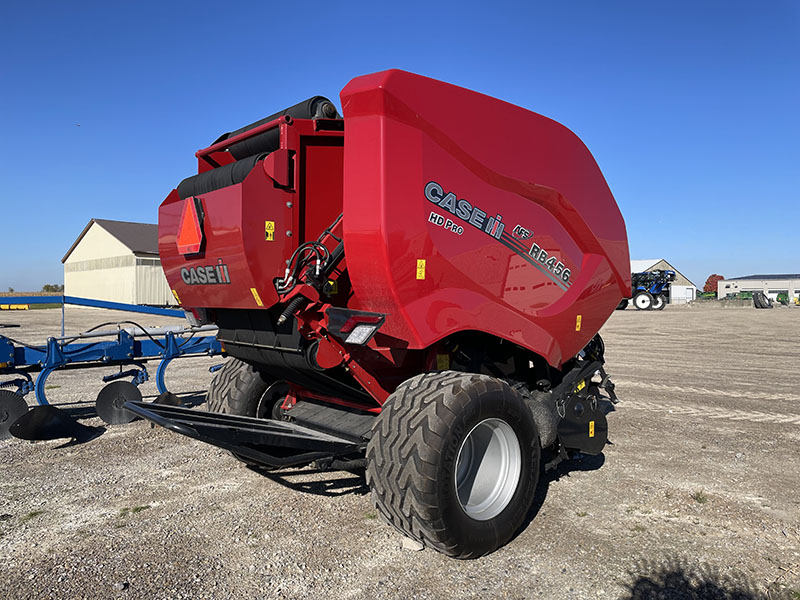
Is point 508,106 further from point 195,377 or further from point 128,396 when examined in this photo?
point 195,377

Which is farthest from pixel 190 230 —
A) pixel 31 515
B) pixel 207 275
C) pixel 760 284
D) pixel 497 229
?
pixel 760 284

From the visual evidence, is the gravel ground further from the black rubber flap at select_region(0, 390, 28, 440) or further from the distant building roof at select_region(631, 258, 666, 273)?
the distant building roof at select_region(631, 258, 666, 273)

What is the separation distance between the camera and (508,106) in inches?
147

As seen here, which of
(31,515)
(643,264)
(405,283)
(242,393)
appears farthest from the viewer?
(643,264)

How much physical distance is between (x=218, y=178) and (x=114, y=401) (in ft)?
12.0

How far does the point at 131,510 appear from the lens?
394 cm

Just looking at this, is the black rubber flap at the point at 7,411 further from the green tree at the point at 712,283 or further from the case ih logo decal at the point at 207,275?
the green tree at the point at 712,283

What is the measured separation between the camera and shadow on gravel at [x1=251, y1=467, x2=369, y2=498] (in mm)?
4285

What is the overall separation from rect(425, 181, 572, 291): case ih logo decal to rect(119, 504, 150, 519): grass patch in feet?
9.29

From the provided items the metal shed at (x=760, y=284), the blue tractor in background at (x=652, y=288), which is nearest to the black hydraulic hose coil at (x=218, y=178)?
the blue tractor in background at (x=652, y=288)

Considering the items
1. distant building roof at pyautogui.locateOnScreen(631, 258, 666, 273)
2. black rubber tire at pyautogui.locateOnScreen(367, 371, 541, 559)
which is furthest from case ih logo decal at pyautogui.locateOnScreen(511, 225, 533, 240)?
distant building roof at pyautogui.locateOnScreen(631, 258, 666, 273)

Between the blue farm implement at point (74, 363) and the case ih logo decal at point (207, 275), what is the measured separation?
2331mm

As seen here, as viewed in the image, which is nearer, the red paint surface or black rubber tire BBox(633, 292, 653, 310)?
the red paint surface

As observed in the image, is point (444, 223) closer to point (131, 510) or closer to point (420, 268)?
point (420, 268)
